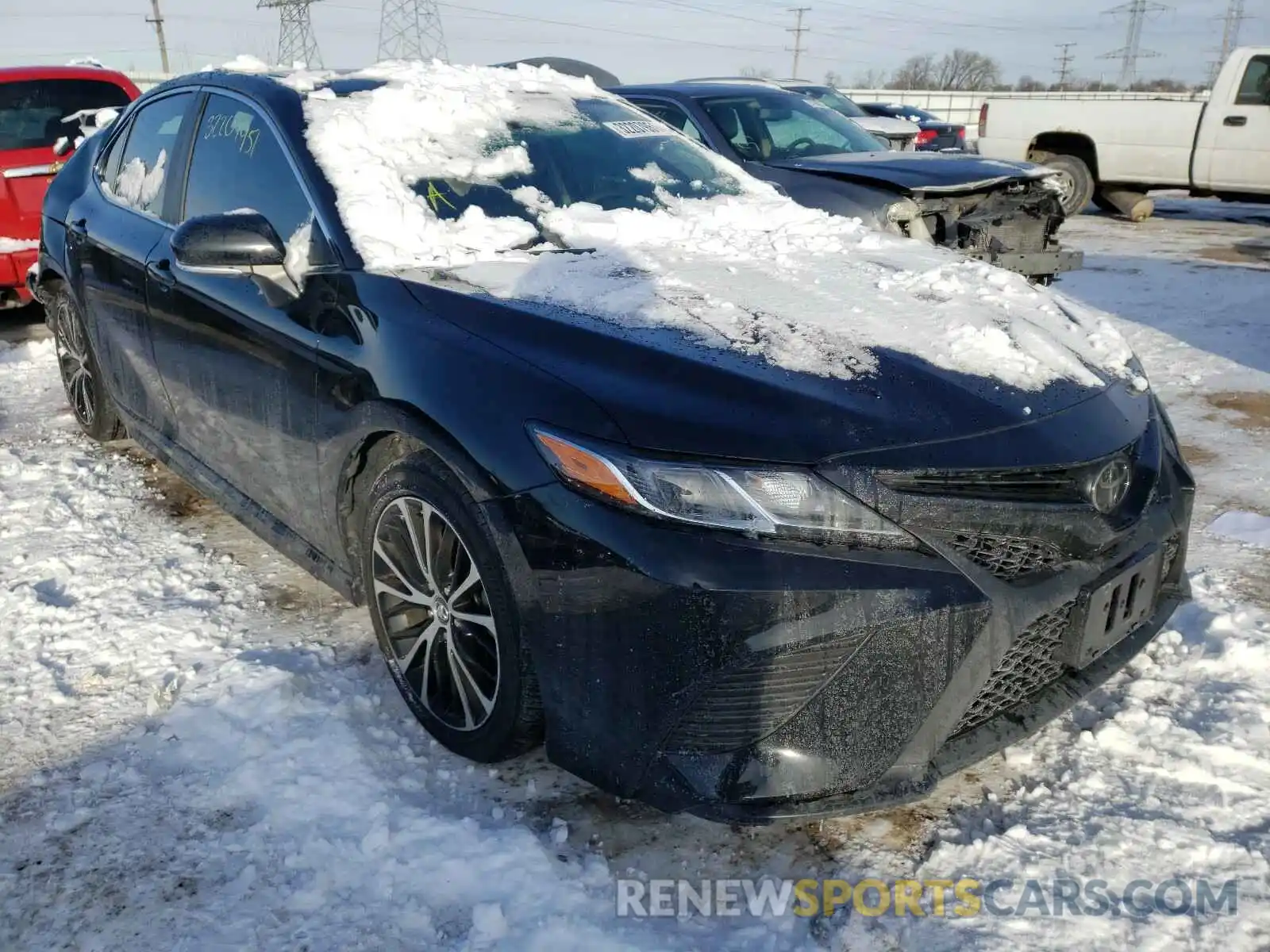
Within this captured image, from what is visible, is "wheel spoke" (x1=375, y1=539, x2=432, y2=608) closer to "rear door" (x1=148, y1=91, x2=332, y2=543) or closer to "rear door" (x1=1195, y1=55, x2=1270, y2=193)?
"rear door" (x1=148, y1=91, x2=332, y2=543)

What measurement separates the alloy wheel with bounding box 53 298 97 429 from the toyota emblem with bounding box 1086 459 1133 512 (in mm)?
4270

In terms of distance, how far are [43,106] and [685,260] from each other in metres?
7.08

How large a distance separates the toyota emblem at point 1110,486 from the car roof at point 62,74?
8406 mm

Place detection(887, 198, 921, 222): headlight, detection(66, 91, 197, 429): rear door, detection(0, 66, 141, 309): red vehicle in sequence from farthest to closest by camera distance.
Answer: detection(0, 66, 141, 309): red vehicle < detection(887, 198, 921, 222): headlight < detection(66, 91, 197, 429): rear door

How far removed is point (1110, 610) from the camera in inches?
88.1

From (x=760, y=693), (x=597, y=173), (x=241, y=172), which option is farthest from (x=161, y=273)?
(x=760, y=693)

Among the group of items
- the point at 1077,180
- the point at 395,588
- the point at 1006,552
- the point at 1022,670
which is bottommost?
the point at 395,588

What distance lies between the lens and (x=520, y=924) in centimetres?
205

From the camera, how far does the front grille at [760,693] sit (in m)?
1.93

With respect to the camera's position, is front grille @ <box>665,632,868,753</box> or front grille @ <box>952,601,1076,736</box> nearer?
front grille @ <box>665,632,868,753</box>

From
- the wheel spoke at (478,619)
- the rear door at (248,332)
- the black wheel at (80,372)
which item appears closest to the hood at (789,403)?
the wheel spoke at (478,619)

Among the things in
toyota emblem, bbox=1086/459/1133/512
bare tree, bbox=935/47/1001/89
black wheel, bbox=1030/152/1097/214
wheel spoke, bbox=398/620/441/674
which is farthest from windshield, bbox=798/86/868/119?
bare tree, bbox=935/47/1001/89

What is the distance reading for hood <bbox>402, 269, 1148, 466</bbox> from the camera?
2014 millimetres

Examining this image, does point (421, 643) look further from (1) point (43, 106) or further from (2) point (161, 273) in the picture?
(1) point (43, 106)
